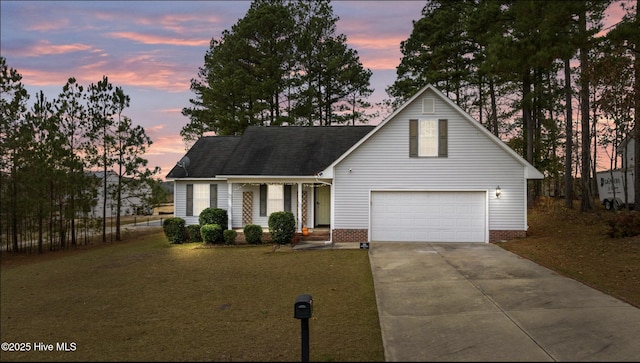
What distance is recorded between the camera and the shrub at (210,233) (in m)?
16.6

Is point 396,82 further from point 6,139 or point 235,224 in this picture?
point 6,139

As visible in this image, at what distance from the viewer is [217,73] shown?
110ft

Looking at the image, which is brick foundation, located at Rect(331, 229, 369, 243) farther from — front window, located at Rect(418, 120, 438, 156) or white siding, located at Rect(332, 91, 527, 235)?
front window, located at Rect(418, 120, 438, 156)

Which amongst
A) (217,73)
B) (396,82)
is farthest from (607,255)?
(217,73)

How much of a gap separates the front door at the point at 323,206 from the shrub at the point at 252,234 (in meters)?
3.47

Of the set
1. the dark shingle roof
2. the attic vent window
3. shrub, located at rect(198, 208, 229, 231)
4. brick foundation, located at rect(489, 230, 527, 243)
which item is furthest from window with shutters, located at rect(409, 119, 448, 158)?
shrub, located at rect(198, 208, 229, 231)

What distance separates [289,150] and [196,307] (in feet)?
40.8

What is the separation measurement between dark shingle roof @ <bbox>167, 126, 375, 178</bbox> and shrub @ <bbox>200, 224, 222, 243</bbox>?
104 inches

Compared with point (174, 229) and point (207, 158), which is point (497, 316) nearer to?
point (174, 229)

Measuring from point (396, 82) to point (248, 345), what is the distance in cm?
2930

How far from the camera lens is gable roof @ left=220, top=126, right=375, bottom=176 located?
1797cm

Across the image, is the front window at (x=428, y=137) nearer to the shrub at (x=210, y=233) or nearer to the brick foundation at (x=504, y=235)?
the brick foundation at (x=504, y=235)

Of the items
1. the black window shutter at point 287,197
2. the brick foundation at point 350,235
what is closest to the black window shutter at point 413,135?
the brick foundation at point 350,235

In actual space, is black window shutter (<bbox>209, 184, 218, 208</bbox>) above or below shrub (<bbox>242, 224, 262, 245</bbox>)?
above
